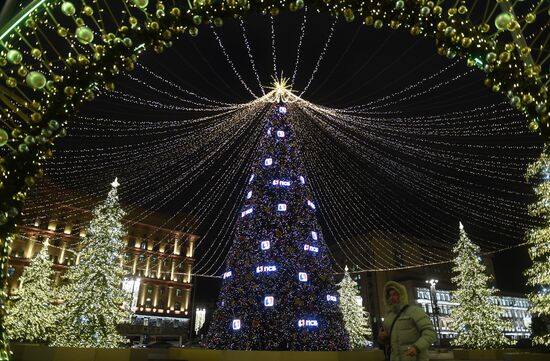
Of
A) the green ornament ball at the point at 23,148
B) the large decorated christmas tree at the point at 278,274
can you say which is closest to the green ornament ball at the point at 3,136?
the green ornament ball at the point at 23,148

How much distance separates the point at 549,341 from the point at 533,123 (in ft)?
42.4

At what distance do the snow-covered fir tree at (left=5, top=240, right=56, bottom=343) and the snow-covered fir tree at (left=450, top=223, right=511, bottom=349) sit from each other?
23.4 m

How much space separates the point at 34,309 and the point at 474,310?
25429mm

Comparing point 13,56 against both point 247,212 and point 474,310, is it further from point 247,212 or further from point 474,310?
point 474,310

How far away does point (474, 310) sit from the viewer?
72.4ft

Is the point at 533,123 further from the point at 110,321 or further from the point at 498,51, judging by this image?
the point at 110,321

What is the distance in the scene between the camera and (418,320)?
353 centimetres

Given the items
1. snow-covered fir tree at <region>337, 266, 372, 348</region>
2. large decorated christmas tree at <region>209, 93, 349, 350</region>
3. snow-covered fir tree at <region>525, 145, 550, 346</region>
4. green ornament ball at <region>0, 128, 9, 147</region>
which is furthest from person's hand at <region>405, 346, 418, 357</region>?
snow-covered fir tree at <region>337, 266, 372, 348</region>

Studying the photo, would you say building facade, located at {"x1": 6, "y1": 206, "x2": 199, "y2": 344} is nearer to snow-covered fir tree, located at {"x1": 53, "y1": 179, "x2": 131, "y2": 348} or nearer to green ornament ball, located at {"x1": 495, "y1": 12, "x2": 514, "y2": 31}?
snow-covered fir tree, located at {"x1": 53, "y1": 179, "x2": 131, "y2": 348}

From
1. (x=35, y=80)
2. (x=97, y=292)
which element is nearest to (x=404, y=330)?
(x=35, y=80)

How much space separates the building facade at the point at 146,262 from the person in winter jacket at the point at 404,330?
4360 centimetres

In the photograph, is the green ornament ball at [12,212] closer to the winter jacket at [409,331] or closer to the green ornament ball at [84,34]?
the green ornament ball at [84,34]

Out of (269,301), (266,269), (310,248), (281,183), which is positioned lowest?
(269,301)

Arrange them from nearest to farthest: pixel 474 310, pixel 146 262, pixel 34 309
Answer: pixel 34 309
pixel 474 310
pixel 146 262
